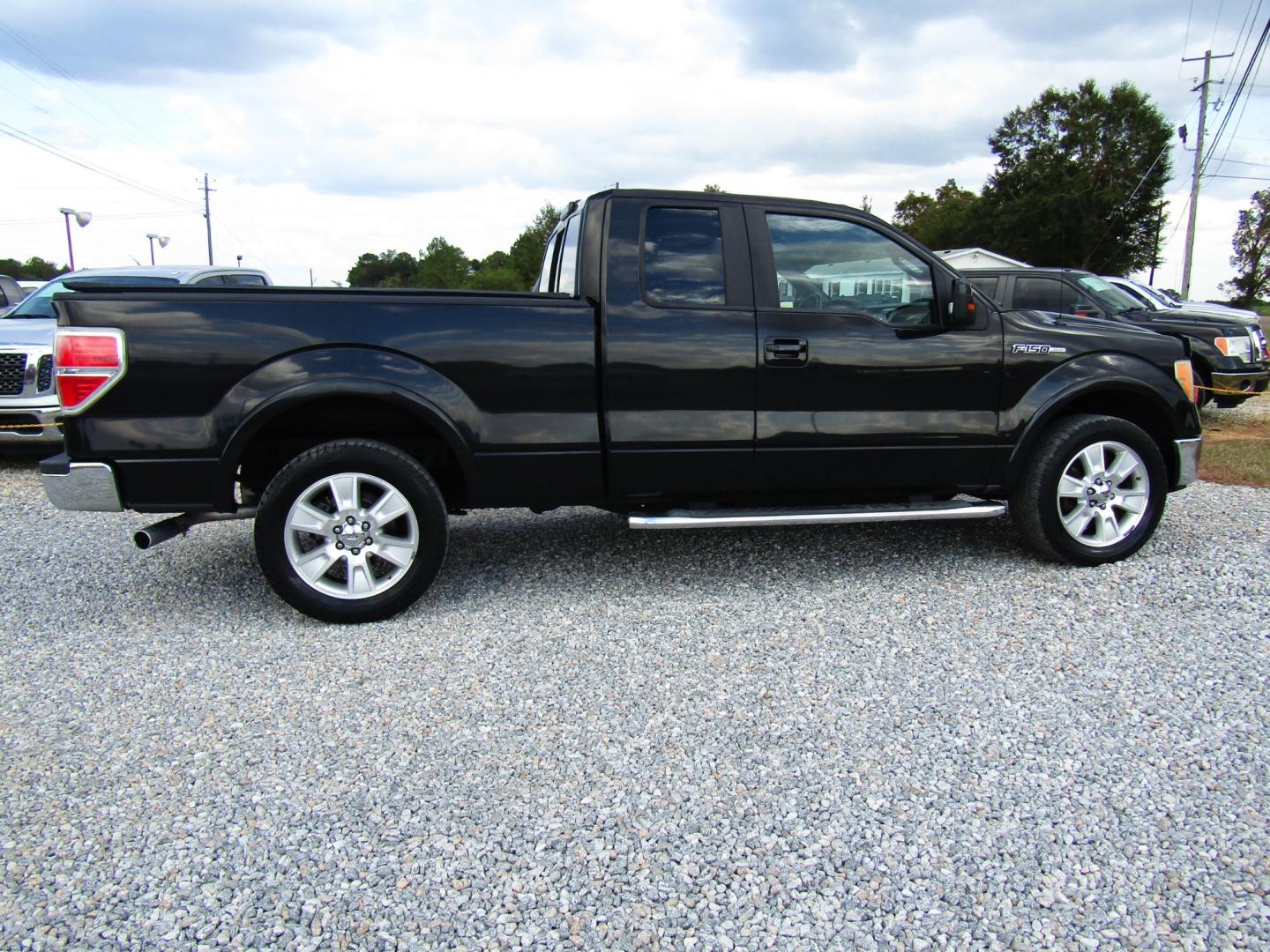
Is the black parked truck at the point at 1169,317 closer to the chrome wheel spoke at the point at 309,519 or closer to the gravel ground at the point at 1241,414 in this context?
the gravel ground at the point at 1241,414

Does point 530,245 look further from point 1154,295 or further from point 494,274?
point 1154,295

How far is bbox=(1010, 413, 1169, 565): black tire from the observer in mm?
4738

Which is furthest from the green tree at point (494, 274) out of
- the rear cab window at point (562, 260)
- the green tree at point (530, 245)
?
the rear cab window at point (562, 260)

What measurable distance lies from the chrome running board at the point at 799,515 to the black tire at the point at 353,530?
98 centimetres

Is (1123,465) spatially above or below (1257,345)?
below

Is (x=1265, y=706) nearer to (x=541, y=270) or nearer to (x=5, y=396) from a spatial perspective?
(x=541, y=270)

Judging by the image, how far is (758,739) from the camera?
10.0 feet

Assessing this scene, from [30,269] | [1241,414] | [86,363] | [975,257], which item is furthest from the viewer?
[30,269]

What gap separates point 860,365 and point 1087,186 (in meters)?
49.1

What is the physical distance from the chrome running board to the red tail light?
231 cm


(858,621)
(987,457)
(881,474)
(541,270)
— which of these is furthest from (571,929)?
(541,270)

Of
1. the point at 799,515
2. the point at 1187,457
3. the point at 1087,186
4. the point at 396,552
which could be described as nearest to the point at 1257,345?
the point at 1187,457

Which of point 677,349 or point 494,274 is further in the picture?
point 494,274

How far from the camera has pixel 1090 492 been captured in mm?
4797
